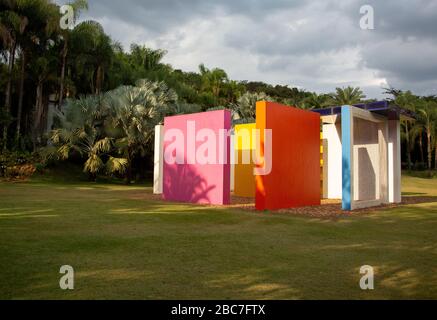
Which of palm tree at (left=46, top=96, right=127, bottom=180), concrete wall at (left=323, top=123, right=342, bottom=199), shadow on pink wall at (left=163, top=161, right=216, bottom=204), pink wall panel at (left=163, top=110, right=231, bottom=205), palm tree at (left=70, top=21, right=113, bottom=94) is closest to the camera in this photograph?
pink wall panel at (left=163, top=110, right=231, bottom=205)

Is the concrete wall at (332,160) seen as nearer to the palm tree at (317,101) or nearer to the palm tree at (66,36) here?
the palm tree at (66,36)

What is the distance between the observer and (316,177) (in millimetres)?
13555

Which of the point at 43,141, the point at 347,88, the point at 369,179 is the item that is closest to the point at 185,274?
the point at 369,179

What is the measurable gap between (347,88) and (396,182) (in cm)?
3004

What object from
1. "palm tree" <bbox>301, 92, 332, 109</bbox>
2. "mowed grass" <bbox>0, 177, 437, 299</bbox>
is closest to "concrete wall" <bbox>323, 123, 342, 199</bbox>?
"mowed grass" <bbox>0, 177, 437, 299</bbox>

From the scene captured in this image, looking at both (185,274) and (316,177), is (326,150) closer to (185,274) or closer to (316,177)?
(316,177)

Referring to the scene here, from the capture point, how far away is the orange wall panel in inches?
445

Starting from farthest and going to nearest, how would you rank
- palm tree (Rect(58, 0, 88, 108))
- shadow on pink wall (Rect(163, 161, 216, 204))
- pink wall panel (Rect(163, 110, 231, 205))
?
palm tree (Rect(58, 0, 88, 108)) → shadow on pink wall (Rect(163, 161, 216, 204)) → pink wall panel (Rect(163, 110, 231, 205))

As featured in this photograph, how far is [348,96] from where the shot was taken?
139ft

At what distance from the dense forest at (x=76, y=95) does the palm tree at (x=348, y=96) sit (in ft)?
48.9

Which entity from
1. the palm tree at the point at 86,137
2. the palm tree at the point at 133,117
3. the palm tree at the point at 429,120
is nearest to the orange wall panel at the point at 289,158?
the palm tree at the point at 133,117

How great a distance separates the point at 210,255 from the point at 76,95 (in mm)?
24906

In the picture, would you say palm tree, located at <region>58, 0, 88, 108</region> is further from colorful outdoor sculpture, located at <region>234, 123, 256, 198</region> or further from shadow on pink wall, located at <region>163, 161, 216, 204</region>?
shadow on pink wall, located at <region>163, 161, 216, 204</region>

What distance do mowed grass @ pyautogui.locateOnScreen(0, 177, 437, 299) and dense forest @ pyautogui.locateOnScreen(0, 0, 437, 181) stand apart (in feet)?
39.4
